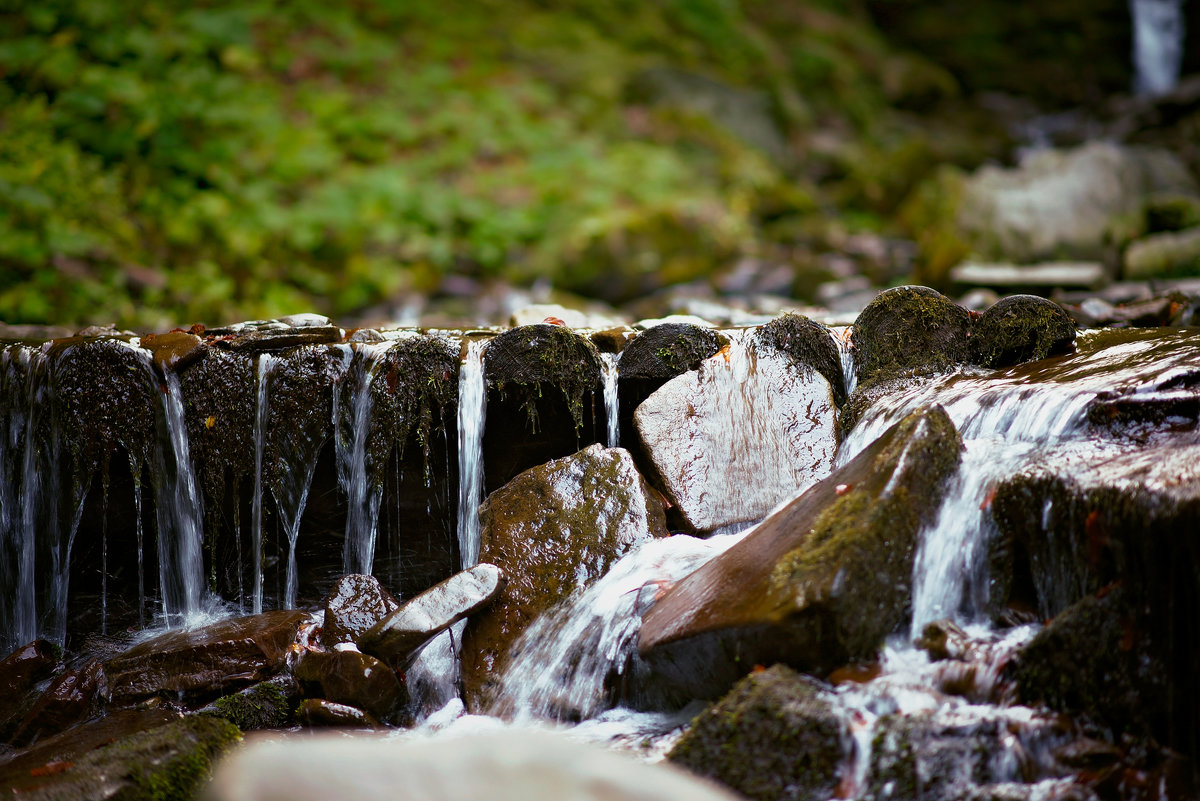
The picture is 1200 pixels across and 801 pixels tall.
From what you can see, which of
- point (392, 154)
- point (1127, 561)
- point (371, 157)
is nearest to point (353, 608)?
point (1127, 561)

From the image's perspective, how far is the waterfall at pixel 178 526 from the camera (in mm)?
4590

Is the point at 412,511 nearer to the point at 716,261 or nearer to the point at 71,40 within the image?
the point at 716,261

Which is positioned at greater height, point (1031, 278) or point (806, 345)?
point (1031, 278)

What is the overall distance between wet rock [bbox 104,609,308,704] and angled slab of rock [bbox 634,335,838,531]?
6.81 feet

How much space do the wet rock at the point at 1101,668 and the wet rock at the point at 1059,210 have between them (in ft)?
25.4

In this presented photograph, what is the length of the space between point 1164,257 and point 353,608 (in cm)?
814

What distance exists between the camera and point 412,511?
15.0 feet

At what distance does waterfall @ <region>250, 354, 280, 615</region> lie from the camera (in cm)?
456

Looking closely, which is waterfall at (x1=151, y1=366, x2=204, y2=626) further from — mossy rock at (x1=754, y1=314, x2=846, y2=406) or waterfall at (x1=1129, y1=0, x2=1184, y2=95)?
waterfall at (x1=1129, y1=0, x2=1184, y2=95)

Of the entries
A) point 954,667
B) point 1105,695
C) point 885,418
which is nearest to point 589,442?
point 885,418

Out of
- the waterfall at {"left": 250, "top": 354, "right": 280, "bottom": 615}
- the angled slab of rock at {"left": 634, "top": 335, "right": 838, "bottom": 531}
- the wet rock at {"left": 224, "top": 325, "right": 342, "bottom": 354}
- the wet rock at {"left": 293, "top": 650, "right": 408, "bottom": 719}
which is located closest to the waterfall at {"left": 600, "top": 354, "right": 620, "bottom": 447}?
the angled slab of rock at {"left": 634, "top": 335, "right": 838, "bottom": 531}

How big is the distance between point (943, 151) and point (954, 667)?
44.6 ft

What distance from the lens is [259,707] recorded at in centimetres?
356

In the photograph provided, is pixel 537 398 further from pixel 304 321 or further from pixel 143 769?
pixel 143 769
